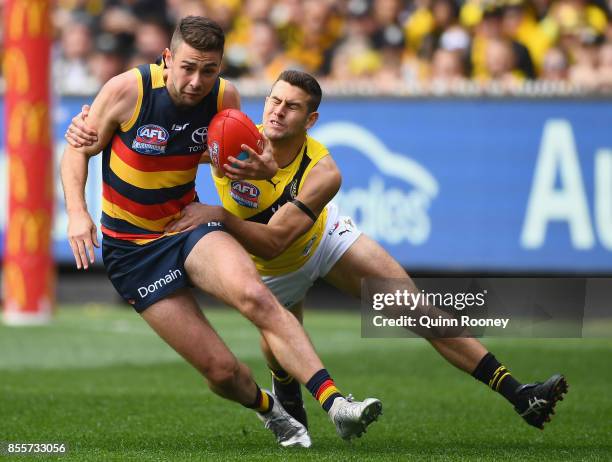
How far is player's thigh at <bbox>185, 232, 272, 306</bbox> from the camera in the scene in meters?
6.43

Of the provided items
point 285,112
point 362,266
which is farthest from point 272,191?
point 362,266

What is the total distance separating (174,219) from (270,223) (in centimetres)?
53

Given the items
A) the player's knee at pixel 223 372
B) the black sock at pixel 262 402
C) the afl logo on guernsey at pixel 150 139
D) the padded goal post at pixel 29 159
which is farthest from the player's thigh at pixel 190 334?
the padded goal post at pixel 29 159

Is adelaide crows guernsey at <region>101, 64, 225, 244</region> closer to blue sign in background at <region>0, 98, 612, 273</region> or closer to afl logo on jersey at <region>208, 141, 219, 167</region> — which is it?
afl logo on jersey at <region>208, 141, 219, 167</region>

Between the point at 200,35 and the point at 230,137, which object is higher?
the point at 200,35

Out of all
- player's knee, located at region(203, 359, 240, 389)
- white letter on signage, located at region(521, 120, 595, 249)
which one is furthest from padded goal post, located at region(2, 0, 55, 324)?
player's knee, located at region(203, 359, 240, 389)

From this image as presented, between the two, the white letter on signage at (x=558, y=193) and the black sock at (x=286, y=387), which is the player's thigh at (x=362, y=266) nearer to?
the black sock at (x=286, y=387)

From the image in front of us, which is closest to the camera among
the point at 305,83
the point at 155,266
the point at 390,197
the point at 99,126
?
Answer: the point at 99,126

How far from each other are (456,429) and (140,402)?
91.5 inches

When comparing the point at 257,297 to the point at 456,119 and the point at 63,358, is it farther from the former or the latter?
the point at 456,119

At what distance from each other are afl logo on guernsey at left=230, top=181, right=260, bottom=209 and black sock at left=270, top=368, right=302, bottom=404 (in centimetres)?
113

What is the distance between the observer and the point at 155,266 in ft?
22.5

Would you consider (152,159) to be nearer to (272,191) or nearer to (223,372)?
(272,191)

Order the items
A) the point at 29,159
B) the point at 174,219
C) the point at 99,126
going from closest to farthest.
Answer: the point at 99,126, the point at 174,219, the point at 29,159
